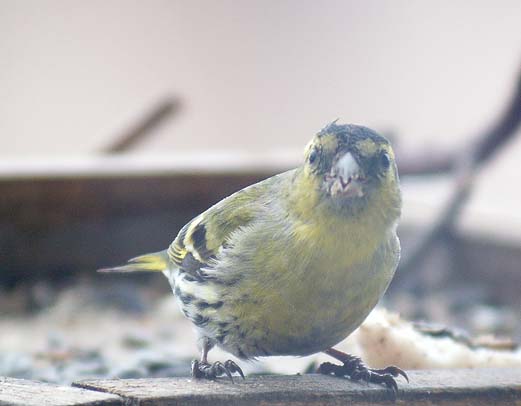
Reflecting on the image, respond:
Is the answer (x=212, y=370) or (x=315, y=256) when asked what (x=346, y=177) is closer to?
(x=315, y=256)

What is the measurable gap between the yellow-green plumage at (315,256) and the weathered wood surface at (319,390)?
0.09m

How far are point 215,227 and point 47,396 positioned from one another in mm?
568

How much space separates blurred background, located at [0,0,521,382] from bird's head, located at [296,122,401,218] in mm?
99

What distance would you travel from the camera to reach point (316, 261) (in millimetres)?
1507

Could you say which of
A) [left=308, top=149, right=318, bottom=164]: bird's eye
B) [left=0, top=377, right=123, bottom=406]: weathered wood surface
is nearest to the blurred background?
[left=308, top=149, right=318, bottom=164]: bird's eye

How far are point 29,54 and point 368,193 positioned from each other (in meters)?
4.02

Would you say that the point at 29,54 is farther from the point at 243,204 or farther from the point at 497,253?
the point at 243,204

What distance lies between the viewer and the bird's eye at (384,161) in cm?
149

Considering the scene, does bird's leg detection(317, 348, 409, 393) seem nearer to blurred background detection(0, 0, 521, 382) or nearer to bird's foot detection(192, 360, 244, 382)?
bird's foot detection(192, 360, 244, 382)

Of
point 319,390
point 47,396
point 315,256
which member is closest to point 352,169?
point 315,256

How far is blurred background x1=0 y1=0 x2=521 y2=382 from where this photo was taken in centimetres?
282

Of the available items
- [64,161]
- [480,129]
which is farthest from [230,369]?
[480,129]

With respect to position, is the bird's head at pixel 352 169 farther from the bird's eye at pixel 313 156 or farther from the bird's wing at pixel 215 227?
the bird's wing at pixel 215 227

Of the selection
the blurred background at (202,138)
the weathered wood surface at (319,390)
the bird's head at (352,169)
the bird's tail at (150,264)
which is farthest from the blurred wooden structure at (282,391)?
the bird's tail at (150,264)
